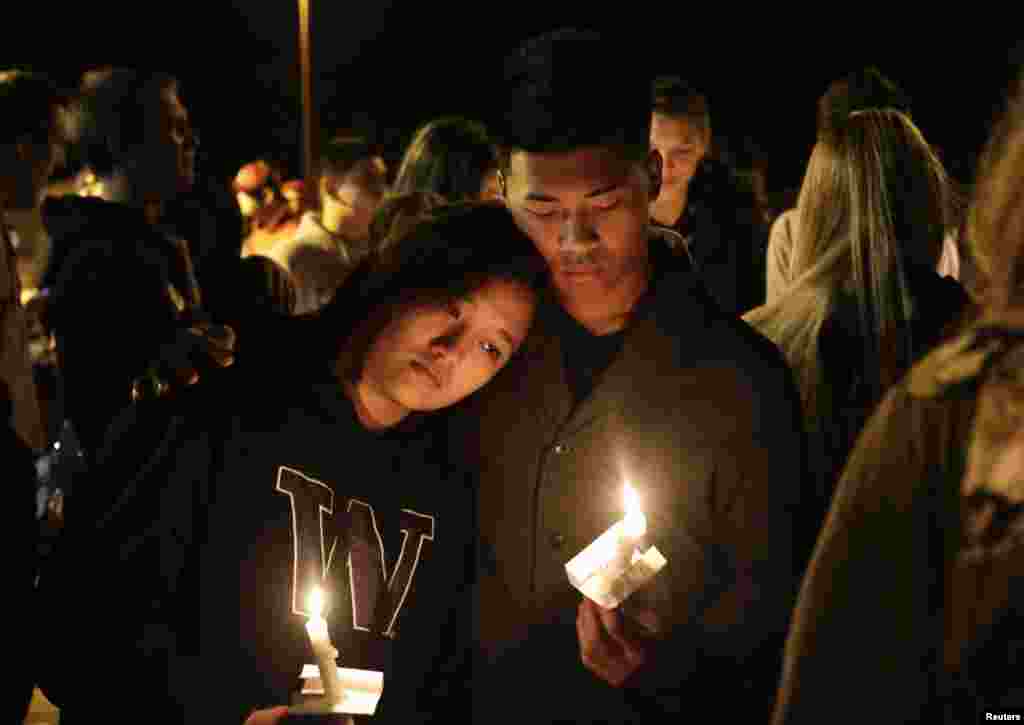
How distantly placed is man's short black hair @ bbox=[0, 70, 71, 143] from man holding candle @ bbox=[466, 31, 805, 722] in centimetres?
279

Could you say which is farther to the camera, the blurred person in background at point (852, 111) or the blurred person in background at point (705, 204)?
the blurred person in background at point (705, 204)

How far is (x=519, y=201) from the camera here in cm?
318

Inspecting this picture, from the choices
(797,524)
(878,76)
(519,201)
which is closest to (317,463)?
(519,201)

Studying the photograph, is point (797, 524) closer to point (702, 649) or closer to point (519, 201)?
point (702, 649)

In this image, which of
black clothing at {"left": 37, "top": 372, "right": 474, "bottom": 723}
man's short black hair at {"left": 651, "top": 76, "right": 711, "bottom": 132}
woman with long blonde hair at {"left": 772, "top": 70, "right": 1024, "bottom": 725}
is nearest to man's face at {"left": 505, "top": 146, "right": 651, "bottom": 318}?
black clothing at {"left": 37, "top": 372, "right": 474, "bottom": 723}

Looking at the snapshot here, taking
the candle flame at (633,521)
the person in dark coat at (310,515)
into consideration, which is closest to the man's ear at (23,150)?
the person in dark coat at (310,515)

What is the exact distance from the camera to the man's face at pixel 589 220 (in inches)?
122

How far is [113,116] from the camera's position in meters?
5.11

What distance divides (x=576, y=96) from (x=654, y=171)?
1.06ft

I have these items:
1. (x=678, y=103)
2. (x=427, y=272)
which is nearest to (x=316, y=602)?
(x=427, y=272)

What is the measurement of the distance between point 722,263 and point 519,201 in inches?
165

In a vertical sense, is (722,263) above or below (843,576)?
below

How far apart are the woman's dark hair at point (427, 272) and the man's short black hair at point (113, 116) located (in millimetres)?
2112

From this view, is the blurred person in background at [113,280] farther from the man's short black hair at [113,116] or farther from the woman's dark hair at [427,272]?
the woman's dark hair at [427,272]
